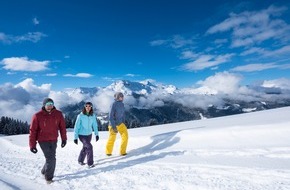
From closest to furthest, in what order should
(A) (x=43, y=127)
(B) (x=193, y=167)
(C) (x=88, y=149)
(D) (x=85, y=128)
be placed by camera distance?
(A) (x=43, y=127) < (B) (x=193, y=167) < (C) (x=88, y=149) < (D) (x=85, y=128)

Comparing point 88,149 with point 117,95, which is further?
point 117,95

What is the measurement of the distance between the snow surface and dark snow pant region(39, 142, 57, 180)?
274 mm

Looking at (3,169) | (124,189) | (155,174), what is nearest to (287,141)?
(155,174)

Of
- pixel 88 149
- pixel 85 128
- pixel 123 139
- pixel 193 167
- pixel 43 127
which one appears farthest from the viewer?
pixel 123 139

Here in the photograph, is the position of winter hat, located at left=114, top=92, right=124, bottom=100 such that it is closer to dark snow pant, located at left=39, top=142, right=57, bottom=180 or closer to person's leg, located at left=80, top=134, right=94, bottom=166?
person's leg, located at left=80, top=134, right=94, bottom=166

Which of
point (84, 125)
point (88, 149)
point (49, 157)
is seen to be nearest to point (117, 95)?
point (84, 125)

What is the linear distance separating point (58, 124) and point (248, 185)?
224 inches

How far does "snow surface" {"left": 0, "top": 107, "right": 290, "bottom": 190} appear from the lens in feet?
24.1

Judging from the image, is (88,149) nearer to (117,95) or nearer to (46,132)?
(46,132)

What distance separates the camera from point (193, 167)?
9.05 metres

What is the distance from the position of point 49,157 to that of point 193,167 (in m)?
4.35

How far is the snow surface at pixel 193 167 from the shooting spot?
7332 millimetres

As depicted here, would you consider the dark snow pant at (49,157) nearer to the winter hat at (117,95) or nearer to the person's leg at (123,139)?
the person's leg at (123,139)

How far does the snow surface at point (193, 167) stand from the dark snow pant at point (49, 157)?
274mm
